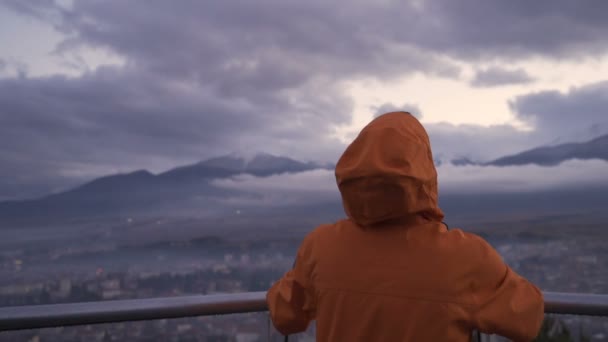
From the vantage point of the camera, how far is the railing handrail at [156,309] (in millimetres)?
2258

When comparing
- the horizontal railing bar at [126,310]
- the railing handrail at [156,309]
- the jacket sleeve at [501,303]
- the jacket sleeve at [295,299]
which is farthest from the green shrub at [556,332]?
the horizontal railing bar at [126,310]

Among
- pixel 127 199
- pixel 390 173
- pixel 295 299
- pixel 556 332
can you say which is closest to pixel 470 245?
pixel 390 173

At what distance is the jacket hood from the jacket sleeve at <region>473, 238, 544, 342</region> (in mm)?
251

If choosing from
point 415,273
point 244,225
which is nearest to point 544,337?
point 415,273

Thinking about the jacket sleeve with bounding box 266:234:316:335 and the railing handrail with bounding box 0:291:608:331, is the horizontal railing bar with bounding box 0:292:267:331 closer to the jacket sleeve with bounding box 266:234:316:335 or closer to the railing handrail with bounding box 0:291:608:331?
the railing handrail with bounding box 0:291:608:331

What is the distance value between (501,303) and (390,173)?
531 mm

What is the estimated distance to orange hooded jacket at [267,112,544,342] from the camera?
162cm

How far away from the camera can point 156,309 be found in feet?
7.80

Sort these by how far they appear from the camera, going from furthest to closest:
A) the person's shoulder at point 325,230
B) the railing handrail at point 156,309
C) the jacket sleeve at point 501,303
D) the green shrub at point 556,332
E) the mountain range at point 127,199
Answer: the mountain range at point 127,199 → the green shrub at point 556,332 → the railing handrail at point 156,309 → the person's shoulder at point 325,230 → the jacket sleeve at point 501,303

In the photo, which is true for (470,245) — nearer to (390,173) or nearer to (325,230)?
(390,173)

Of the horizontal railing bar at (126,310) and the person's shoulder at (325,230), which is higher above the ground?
the person's shoulder at (325,230)

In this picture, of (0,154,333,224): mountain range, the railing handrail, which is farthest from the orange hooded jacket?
(0,154,333,224): mountain range

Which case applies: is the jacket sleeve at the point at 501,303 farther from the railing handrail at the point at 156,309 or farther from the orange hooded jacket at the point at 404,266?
the railing handrail at the point at 156,309

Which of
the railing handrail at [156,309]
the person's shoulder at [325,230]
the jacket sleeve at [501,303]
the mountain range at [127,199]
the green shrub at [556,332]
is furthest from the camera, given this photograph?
the mountain range at [127,199]
